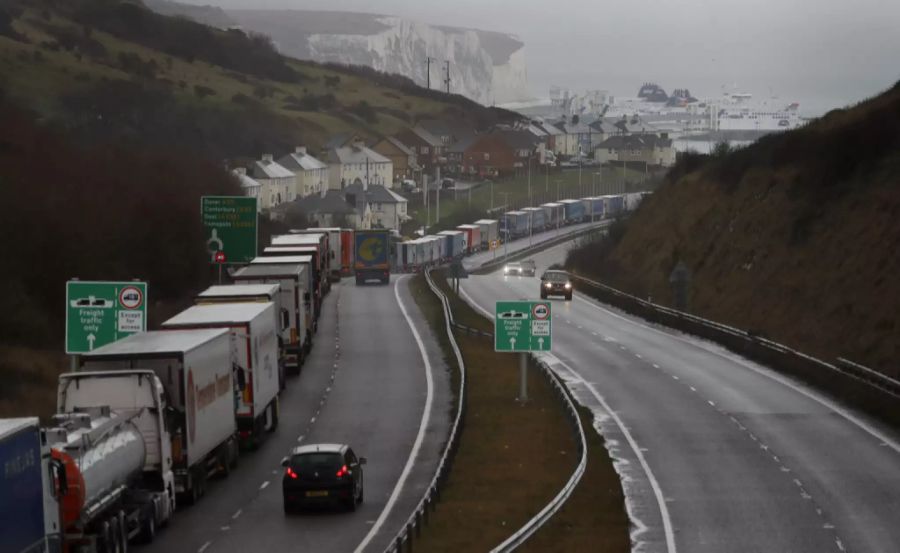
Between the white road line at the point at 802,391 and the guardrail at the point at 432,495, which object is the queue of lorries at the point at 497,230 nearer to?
the white road line at the point at 802,391

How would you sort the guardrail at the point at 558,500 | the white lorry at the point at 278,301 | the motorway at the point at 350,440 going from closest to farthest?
the guardrail at the point at 558,500, the motorway at the point at 350,440, the white lorry at the point at 278,301

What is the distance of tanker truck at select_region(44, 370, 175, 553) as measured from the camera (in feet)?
73.6

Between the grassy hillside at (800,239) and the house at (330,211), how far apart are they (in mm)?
55303

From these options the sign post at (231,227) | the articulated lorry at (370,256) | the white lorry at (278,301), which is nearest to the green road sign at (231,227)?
the sign post at (231,227)

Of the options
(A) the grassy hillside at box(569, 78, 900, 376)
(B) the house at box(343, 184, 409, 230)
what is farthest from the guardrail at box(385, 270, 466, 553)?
(B) the house at box(343, 184, 409, 230)

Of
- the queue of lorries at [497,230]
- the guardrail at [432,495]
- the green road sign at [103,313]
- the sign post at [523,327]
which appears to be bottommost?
the queue of lorries at [497,230]

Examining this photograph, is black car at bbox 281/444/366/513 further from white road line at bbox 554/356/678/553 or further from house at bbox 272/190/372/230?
house at bbox 272/190/372/230

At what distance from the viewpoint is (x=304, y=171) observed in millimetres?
182500

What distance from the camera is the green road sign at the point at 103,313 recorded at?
34844 mm

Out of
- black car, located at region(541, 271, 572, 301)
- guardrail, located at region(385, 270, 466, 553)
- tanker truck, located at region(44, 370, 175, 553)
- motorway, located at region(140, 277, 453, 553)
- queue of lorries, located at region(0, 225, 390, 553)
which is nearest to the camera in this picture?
queue of lorries, located at region(0, 225, 390, 553)

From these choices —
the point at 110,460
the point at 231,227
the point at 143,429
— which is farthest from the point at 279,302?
the point at 110,460

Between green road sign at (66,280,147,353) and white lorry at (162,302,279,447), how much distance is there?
1.08 meters

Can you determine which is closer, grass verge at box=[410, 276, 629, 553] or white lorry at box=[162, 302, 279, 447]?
grass verge at box=[410, 276, 629, 553]

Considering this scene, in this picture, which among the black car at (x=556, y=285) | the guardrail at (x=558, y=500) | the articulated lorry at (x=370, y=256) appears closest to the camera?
the guardrail at (x=558, y=500)
